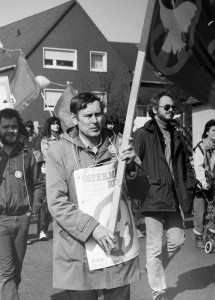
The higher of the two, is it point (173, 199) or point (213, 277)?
point (173, 199)

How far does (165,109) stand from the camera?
20.3 ft

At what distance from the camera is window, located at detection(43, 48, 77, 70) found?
4009cm

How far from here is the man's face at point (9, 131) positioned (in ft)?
18.2

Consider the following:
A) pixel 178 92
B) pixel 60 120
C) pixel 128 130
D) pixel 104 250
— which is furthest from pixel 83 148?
pixel 178 92

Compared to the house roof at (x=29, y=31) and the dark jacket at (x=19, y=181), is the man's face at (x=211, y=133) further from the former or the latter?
the house roof at (x=29, y=31)

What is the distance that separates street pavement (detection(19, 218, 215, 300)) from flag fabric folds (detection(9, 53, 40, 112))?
2.01 meters

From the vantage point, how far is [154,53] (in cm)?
420

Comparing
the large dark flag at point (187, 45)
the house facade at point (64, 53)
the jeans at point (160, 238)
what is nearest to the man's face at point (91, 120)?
the large dark flag at point (187, 45)

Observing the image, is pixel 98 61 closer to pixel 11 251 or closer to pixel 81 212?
pixel 11 251

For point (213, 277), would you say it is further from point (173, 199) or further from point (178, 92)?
point (178, 92)

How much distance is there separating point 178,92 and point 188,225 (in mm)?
21471

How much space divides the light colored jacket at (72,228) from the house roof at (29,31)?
116 ft

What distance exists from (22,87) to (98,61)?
33.3m

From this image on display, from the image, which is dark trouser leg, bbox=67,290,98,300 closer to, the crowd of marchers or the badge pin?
the crowd of marchers
